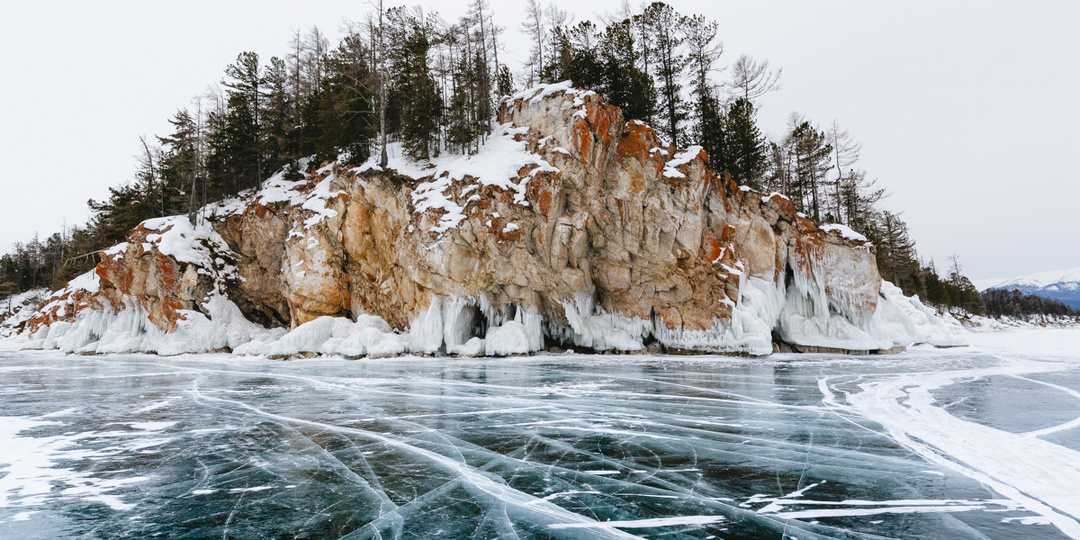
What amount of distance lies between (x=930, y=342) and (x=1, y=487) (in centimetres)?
3656

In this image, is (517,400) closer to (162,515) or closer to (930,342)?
(162,515)

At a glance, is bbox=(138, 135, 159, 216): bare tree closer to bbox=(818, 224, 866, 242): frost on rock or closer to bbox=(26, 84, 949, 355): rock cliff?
bbox=(26, 84, 949, 355): rock cliff

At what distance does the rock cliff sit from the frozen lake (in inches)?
436

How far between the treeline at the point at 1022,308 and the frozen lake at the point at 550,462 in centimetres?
10230

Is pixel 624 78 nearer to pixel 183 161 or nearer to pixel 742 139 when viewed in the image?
pixel 742 139

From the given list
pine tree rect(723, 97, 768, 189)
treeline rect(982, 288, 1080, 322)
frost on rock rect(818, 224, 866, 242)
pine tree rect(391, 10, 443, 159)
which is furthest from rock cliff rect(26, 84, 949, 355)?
treeline rect(982, 288, 1080, 322)

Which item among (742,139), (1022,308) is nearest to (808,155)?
(742,139)

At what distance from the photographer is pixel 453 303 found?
23219 mm

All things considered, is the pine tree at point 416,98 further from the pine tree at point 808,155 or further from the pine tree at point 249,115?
the pine tree at point 808,155

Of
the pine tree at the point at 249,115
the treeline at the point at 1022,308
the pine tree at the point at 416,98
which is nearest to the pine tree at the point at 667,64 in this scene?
the pine tree at the point at 416,98

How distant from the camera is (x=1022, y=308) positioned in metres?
88.4

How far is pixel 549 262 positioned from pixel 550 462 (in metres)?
17.3

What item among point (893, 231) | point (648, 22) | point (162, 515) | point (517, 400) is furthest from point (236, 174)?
point (893, 231)

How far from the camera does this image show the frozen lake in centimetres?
389
